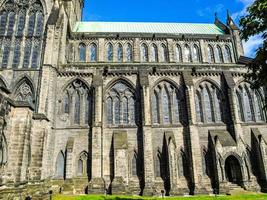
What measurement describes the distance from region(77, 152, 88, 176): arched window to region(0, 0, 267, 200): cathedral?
100 millimetres

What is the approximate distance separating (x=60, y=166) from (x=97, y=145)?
4404mm

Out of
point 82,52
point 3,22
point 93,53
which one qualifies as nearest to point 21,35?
point 3,22

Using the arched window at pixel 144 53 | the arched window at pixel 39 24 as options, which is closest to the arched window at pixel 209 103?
the arched window at pixel 144 53

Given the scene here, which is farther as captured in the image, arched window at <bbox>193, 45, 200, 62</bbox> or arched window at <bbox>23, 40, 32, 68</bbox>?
arched window at <bbox>193, 45, 200, 62</bbox>

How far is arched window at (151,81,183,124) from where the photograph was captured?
27.3 m

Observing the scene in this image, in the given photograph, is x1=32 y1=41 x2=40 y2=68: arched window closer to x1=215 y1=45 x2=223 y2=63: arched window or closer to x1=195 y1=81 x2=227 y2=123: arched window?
x1=195 y1=81 x2=227 y2=123: arched window

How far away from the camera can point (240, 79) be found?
2902 centimetres

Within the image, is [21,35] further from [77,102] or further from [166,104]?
[166,104]

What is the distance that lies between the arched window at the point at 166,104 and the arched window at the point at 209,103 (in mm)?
2444

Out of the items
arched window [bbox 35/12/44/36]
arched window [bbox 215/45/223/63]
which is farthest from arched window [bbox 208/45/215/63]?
arched window [bbox 35/12/44/36]

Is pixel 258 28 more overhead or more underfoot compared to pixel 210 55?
more underfoot

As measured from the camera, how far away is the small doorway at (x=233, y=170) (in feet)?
80.6

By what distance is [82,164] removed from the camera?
25.0 metres

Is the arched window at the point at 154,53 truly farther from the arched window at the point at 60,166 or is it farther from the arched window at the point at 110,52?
the arched window at the point at 60,166
